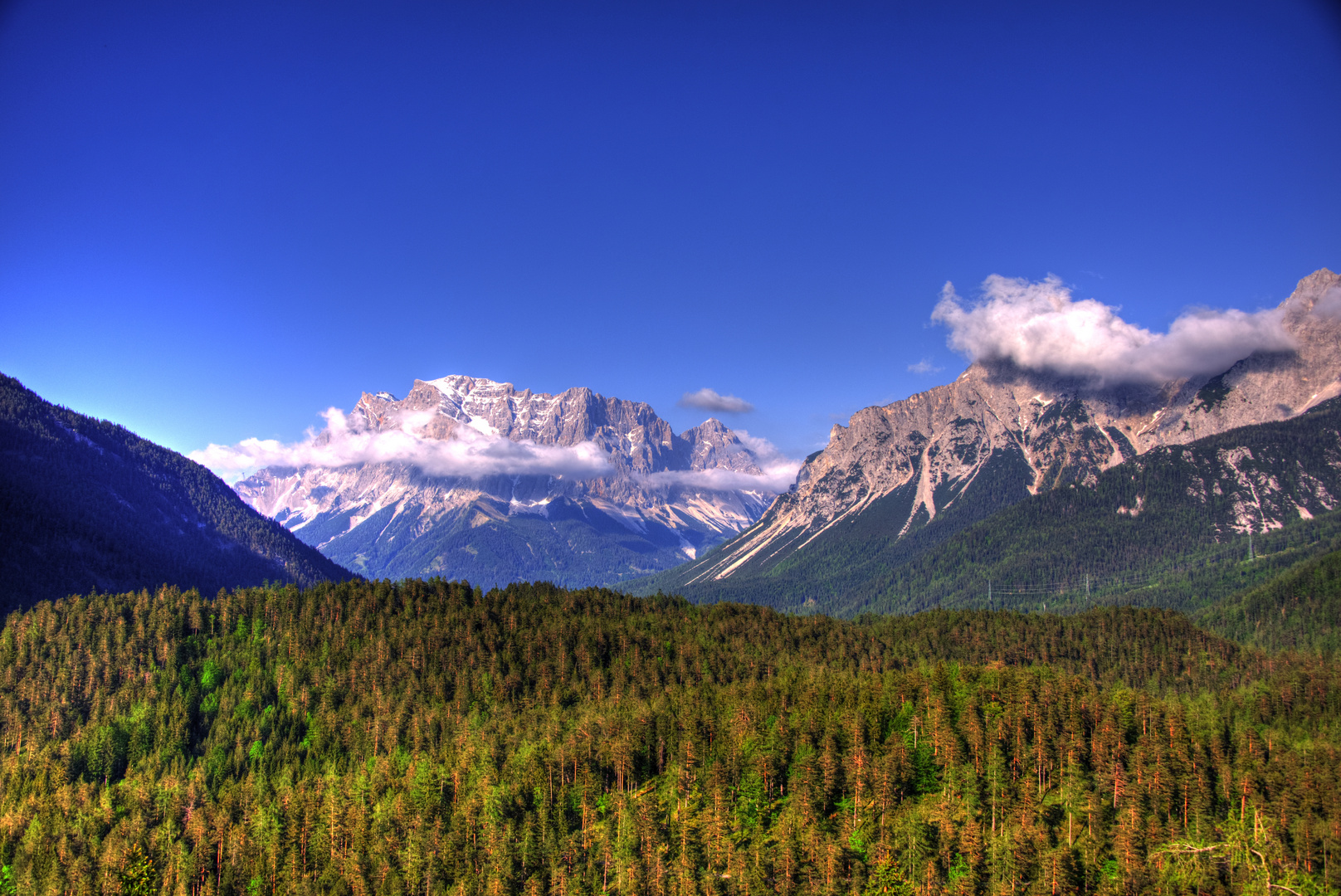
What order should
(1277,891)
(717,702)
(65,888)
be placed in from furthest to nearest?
(717,702) → (65,888) → (1277,891)

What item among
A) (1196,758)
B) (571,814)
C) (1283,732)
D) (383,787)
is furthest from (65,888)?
(1283,732)

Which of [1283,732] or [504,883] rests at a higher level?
[1283,732]

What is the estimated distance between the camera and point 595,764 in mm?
121938

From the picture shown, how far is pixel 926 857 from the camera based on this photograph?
87.8 m

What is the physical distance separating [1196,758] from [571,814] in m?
84.4

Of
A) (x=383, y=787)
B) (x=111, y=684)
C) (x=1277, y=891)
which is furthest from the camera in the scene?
(x=111, y=684)

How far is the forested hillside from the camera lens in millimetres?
91875

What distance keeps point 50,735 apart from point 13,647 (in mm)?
30553

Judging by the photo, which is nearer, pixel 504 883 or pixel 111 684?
pixel 504 883

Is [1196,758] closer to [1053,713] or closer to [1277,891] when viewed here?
[1053,713]

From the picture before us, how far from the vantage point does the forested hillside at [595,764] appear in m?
91.9

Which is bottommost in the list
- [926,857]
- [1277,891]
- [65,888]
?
[65,888]

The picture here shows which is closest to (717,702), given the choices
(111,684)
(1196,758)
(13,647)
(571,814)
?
(571,814)

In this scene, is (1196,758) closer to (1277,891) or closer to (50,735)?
(1277,891)
